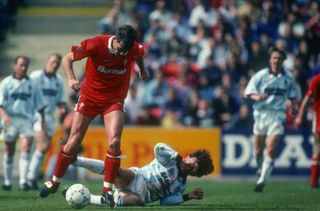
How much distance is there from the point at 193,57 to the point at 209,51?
2.04ft

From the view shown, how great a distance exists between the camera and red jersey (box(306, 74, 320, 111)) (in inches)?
652

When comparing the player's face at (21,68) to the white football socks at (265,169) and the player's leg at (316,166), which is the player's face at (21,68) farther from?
the player's leg at (316,166)

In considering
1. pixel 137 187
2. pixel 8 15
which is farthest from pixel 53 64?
pixel 8 15

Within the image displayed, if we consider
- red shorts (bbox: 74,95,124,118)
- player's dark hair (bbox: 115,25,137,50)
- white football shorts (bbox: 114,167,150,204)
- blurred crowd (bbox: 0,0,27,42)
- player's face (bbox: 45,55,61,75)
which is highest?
blurred crowd (bbox: 0,0,27,42)

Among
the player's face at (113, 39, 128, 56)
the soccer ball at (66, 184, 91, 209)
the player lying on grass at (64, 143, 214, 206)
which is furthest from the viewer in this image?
the player lying on grass at (64, 143, 214, 206)

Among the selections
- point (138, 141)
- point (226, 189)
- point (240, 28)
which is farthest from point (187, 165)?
point (240, 28)

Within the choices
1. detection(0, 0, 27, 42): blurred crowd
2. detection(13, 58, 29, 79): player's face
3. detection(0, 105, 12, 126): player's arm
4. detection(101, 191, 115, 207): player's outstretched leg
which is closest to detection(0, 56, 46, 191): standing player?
detection(13, 58, 29, 79): player's face

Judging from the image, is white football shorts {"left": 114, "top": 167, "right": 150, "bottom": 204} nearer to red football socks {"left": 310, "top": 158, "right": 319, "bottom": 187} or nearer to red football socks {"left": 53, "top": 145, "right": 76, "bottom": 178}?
red football socks {"left": 53, "top": 145, "right": 76, "bottom": 178}

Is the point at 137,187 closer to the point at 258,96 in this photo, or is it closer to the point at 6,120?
the point at 6,120

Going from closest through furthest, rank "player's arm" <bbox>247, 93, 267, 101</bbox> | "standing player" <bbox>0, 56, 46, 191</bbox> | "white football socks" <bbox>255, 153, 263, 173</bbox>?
"player's arm" <bbox>247, 93, 267, 101</bbox> → "standing player" <bbox>0, 56, 46, 191</bbox> → "white football socks" <bbox>255, 153, 263, 173</bbox>

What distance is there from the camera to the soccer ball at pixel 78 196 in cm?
1118

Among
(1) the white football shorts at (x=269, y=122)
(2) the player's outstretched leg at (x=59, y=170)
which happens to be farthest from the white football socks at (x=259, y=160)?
(2) the player's outstretched leg at (x=59, y=170)

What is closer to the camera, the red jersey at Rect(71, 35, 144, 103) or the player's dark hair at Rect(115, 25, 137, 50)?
the player's dark hair at Rect(115, 25, 137, 50)

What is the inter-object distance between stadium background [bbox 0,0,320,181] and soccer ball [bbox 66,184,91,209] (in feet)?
30.9
